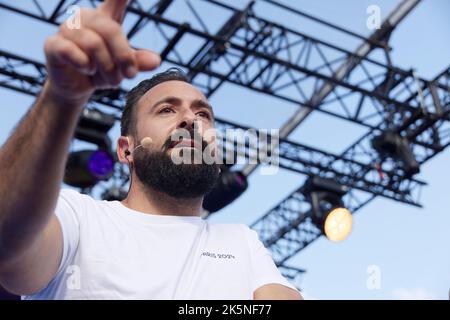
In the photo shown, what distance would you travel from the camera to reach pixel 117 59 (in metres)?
0.94

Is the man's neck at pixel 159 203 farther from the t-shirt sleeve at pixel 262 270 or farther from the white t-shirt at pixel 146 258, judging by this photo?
the t-shirt sleeve at pixel 262 270

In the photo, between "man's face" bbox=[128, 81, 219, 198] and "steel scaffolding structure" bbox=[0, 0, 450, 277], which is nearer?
"man's face" bbox=[128, 81, 219, 198]

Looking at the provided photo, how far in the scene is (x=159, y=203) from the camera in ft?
5.83

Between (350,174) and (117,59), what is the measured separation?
6.57 m

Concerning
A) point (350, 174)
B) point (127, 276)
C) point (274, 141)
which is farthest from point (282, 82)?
point (127, 276)

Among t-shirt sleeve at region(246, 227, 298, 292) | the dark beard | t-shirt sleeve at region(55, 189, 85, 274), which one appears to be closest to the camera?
t-shirt sleeve at region(55, 189, 85, 274)

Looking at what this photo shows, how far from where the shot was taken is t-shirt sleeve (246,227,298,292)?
60.9 inches

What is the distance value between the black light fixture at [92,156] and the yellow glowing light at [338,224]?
7.43 ft

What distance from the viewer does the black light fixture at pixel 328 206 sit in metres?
6.27

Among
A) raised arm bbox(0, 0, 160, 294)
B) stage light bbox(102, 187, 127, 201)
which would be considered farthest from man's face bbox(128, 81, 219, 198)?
stage light bbox(102, 187, 127, 201)

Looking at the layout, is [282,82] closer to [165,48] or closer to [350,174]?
[165,48]

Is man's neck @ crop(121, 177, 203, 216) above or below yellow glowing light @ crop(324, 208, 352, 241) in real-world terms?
below

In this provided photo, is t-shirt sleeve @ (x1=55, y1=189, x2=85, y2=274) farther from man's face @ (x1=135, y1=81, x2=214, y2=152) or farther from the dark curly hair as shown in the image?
the dark curly hair

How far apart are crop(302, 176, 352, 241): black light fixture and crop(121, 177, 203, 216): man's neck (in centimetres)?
457
